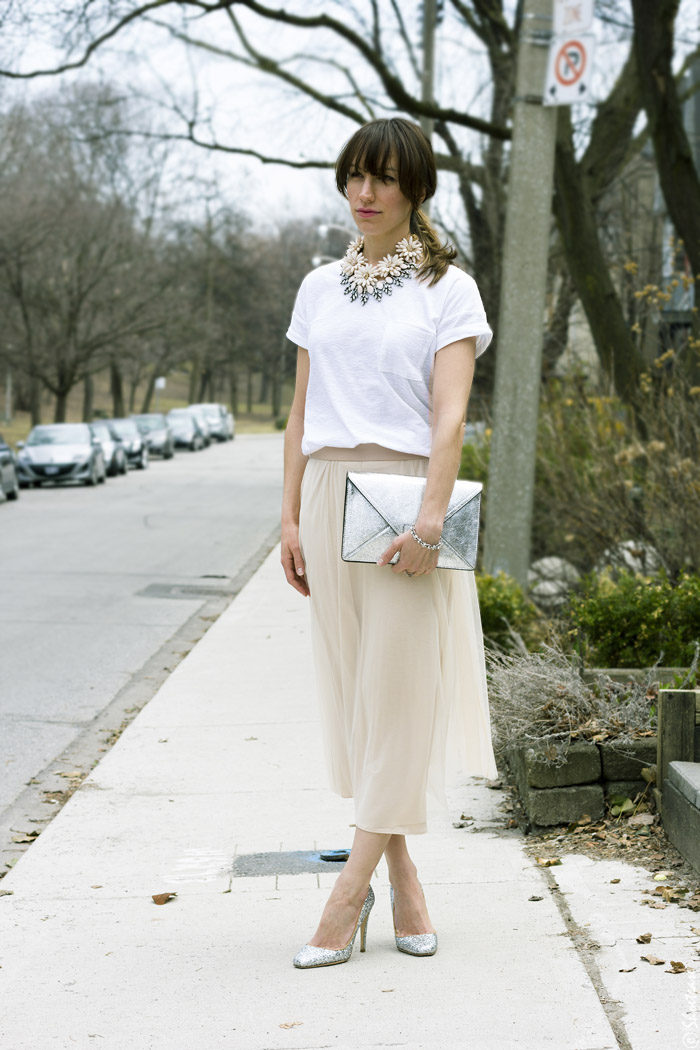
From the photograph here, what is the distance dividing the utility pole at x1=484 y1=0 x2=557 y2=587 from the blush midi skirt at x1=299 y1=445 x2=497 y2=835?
4375 millimetres

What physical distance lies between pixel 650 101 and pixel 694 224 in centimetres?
120

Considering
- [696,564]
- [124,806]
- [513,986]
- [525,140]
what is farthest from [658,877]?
[525,140]

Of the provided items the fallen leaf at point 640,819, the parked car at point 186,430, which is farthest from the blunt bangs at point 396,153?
the parked car at point 186,430

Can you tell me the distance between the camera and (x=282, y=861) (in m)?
4.34

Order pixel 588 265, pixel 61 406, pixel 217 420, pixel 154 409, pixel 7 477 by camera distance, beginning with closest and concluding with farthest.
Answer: pixel 588 265, pixel 7 477, pixel 61 406, pixel 217 420, pixel 154 409

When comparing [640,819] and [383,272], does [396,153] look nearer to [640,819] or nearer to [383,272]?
[383,272]

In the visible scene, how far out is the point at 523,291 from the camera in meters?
7.67

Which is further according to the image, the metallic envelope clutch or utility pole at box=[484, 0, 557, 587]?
utility pole at box=[484, 0, 557, 587]

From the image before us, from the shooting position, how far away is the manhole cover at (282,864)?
13.9 ft

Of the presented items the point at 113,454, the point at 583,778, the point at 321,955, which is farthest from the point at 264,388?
the point at 321,955

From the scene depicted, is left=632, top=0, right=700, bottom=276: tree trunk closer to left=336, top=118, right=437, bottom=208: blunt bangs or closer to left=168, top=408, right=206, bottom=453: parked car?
left=336, top=118, right=437, bottom=208: blunt bangs

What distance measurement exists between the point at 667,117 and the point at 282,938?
29.1ft

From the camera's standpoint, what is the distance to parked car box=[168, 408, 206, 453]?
50.4m

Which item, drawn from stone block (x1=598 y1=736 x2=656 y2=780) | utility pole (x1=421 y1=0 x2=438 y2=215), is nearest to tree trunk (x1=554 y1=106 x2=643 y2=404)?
utility pole (x1=421 y1=0 x2=438 y2=215)
